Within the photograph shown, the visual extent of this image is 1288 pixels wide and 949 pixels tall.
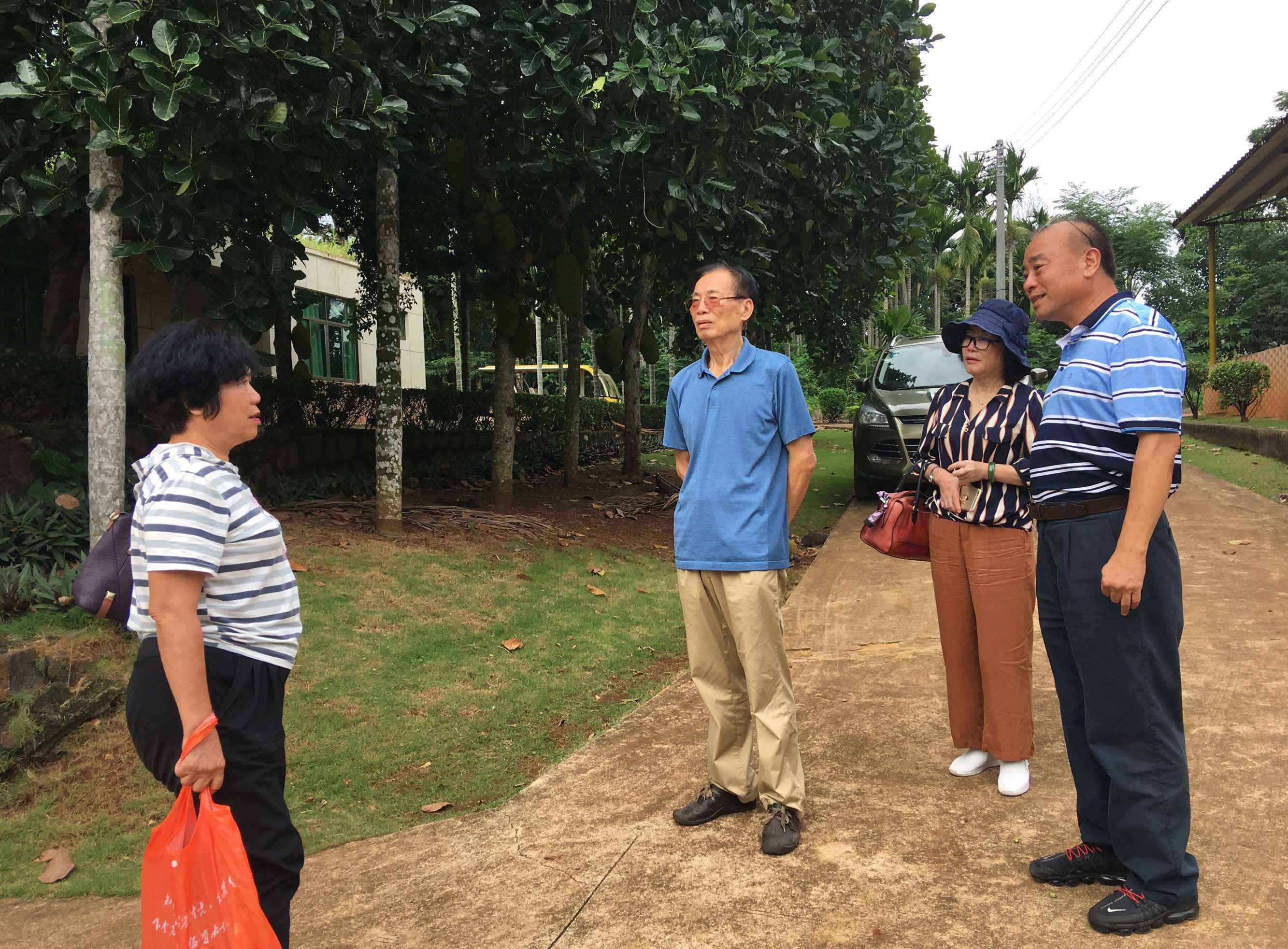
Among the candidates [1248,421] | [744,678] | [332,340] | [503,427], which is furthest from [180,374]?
[1248,421]

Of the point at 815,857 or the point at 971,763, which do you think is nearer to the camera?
the point at 815,857

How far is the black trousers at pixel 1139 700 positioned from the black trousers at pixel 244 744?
2222 mm

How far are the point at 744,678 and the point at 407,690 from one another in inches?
89.7

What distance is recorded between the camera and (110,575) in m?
2.28

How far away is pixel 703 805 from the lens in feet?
11.8

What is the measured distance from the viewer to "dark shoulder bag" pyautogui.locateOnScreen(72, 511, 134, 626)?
2273 mm

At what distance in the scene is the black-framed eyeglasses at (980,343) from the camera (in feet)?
12.3

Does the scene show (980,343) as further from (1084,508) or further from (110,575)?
(110,575)

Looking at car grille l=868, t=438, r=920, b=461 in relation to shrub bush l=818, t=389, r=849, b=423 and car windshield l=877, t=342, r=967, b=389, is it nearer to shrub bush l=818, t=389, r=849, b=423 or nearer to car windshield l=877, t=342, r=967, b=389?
car windshield l=877, t=342, r=967, b=389

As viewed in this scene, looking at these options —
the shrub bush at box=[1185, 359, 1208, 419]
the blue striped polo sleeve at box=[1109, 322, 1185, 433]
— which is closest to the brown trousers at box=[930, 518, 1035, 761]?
the blue striped polo sleeve at box=[1109, 322, 1185, 433]

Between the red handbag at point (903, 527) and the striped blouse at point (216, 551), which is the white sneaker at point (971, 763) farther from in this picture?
the striped blouse at point (216, 551)

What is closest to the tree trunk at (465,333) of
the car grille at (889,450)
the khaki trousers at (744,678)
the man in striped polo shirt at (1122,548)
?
the car grille at (889,450)

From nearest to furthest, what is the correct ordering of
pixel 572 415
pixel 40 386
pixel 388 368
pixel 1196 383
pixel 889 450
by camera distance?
pixel 40 386 < pixel 388 368 < pixel 889 450 < pixel 572 415 < pixel 1196 383

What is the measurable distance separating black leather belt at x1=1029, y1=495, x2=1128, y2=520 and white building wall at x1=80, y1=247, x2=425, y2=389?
184 inches
